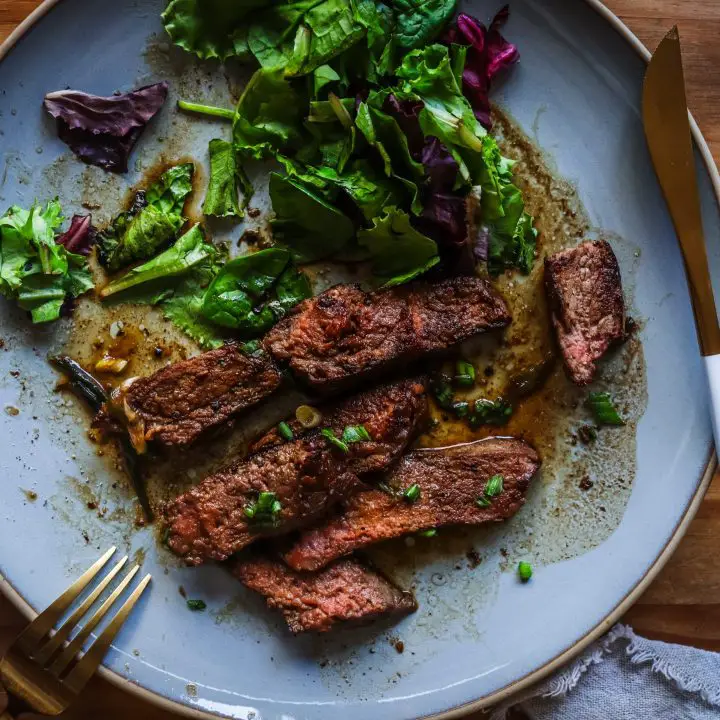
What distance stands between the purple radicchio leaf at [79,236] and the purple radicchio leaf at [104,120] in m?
0.31

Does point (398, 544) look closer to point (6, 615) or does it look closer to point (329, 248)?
point (329, 248)

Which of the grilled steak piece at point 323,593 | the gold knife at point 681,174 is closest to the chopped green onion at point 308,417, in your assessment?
the grilled steak piece at point 323,593

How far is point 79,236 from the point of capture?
3.72 metres

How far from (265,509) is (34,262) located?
66.9 inches

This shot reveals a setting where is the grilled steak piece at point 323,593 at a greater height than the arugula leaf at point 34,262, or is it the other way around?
the arugula leaf at point 34,262

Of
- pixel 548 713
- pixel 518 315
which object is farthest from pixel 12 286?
pixel 548 713

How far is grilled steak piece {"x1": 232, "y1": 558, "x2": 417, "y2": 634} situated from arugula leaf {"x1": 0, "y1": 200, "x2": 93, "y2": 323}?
1643 millimetres

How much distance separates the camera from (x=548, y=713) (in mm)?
3766

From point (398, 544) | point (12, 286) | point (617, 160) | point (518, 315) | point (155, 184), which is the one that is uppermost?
point (617, 160)

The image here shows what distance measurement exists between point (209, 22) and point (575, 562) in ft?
10.9

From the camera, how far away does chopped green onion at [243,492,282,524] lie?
346 centimetres

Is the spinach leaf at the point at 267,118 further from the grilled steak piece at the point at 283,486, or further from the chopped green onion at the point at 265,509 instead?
the chopped green onion at the point at 265,509

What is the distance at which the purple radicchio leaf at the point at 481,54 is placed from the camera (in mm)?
3596

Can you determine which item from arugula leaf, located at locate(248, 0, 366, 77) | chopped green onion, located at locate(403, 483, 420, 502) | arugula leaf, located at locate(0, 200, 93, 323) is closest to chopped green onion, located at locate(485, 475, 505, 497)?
chopped green onion, located at locate(403, 483, 420, 502)
